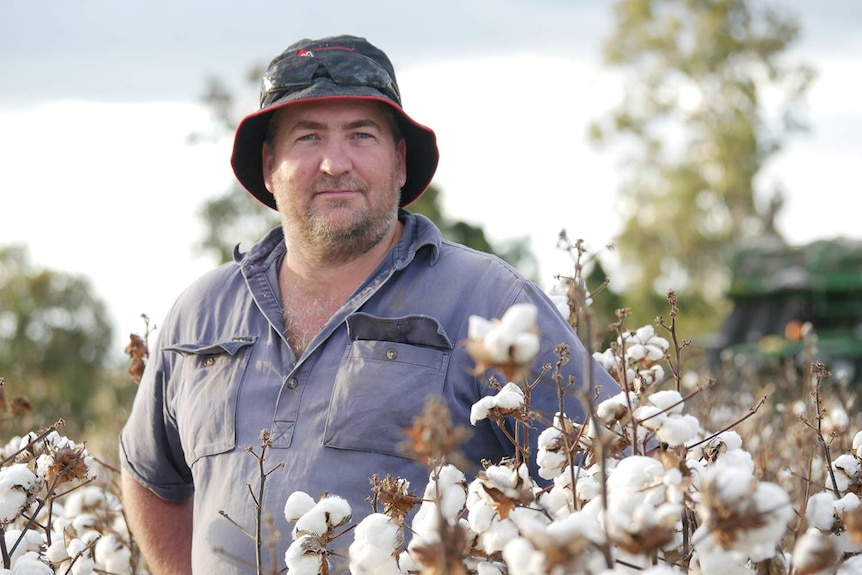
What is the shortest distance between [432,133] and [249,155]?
2.32 feet

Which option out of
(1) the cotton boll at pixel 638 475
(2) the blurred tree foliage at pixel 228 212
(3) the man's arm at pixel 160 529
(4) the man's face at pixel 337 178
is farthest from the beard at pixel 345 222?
(2) the blurred tree foliage at pixel 228 212

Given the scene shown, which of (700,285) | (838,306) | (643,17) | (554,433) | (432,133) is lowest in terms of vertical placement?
(554,433)

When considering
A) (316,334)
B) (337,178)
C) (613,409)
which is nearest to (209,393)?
(316,334)

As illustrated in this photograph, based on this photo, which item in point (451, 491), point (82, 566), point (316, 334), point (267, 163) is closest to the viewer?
point (451, 491)

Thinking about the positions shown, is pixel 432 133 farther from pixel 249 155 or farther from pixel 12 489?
pixel 12 489

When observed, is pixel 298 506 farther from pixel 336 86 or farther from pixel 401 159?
pixel 401 159

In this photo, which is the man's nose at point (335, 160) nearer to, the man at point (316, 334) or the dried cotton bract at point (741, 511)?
the man at point (316, 334)

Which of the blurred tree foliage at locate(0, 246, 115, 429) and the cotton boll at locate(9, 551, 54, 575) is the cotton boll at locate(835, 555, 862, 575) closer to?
the cotton boll at locate(9, 551, 54, 575)

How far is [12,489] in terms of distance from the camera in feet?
8.19

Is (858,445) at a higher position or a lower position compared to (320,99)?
lower

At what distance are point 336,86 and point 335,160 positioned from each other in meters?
0.25

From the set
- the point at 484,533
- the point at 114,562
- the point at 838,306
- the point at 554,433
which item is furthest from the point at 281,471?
the point at 838,306

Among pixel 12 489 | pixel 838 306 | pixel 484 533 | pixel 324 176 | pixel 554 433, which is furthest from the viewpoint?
pixel 838 306

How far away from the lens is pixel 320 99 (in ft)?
12.1
